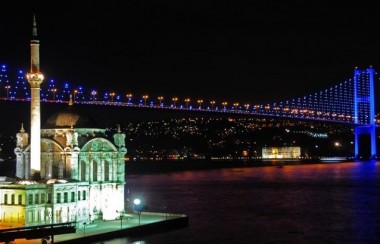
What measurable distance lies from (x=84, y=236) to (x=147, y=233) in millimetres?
3760

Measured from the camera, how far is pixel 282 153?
538 ft

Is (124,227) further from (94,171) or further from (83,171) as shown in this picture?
(94,171)

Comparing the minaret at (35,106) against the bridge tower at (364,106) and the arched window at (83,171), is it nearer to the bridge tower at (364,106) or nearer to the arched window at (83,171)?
the arched window at (83,171)

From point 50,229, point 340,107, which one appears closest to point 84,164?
Result: point 50,229

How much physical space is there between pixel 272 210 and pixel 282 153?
395ft

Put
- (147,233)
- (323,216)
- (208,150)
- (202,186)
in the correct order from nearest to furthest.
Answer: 1. (147,233)
2. (323,216)
3. (202,186)
4. (208,150)

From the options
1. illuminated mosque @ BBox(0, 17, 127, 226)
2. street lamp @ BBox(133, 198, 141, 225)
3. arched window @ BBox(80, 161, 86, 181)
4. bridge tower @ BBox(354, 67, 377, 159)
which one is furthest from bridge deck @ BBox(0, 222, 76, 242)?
bridge tower @ BBox(354, 67, 377, 159)

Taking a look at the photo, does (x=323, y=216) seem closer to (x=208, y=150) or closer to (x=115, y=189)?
(x=115, y=189)

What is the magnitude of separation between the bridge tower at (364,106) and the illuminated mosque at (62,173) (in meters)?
77.2

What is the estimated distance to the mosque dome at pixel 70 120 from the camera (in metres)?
30.4

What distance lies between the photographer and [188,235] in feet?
103

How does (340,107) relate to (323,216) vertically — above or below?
above

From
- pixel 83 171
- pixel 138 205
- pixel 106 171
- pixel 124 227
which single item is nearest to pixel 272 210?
pixel 138 205

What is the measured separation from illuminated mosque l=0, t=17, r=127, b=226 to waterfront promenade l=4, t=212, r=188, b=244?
2.19ft
